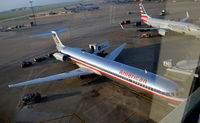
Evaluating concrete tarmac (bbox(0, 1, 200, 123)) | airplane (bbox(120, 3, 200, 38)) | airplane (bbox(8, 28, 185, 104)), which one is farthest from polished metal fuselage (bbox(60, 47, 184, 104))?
airplane (bbox(120, 3, 200, 38))

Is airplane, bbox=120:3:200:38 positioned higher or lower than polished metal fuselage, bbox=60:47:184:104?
higher

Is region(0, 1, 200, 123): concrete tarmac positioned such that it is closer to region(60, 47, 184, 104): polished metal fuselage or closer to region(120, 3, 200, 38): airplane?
region(60, 47, 184, 104): polished metal fuselage

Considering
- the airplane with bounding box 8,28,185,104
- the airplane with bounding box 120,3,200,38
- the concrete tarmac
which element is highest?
the airplane with bounding box 120,3,200,38

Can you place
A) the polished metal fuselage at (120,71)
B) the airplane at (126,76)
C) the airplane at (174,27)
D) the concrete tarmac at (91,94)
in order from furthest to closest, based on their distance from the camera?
the airplane at (174,27)
the concrete tarmac at (91,94)
the polished metal fuselage at (120,71)
the airplane at (126,76)

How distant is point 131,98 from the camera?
18.3 m

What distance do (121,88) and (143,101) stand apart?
3.80 m

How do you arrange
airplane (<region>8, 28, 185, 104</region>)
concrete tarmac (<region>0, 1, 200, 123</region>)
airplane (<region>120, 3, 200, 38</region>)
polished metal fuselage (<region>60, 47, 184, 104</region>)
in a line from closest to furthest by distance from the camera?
1. airplane (<region>8, 28, 185, 104</region>)
2. polished metal fuselage (<region>60, 47, 184, 104</region>)
3. concrete tarmac (<region>0, 1, 200, 123</region>)
4. airplane (<region>120, 3, 200, 38</region>)

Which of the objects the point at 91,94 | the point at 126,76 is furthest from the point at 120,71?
the point at 91,94

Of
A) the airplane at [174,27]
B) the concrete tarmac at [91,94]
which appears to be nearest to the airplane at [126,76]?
the concrete tarmac at [91,94]

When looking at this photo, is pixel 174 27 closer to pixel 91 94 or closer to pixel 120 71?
pixel 120 71

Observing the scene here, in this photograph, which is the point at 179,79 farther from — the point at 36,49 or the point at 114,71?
the point at 36,49

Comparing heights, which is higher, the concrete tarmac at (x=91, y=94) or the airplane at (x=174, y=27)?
the airplane at (x=174, y=27)

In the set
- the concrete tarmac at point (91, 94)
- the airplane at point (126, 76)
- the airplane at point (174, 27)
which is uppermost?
the airplane at point (174, 27)

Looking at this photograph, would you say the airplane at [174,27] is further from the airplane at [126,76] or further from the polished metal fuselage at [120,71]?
the airplane at [126,76]
